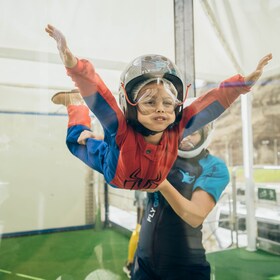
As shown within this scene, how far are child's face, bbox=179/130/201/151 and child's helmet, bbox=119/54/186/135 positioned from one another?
15 centimetres

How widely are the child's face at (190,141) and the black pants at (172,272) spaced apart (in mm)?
320

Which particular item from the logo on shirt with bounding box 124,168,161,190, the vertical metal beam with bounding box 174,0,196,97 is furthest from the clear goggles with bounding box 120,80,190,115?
the vertical metal beam with bounding box 174,0,196,97

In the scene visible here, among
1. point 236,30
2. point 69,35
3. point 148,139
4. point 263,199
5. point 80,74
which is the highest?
point 236,30

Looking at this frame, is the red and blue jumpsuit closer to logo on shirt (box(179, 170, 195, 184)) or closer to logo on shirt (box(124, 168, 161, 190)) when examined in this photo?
logo on shirt (box(124, 168, 161, 190))

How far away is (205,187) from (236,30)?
2.26ft

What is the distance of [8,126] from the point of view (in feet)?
2.98

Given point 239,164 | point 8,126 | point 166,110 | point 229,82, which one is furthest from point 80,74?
point 239,164

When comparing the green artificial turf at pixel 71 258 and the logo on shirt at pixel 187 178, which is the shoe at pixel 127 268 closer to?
the green artificial turf at pixel 71 258

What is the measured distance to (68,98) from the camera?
2.45 ft

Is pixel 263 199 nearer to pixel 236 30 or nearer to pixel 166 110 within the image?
pixel 236 30

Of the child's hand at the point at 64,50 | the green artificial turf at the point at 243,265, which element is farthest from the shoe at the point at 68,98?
the green artificial turf at the point at 243,265

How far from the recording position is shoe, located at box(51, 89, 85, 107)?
2.37 ft

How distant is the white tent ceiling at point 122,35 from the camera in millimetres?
839

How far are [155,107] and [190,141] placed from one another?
0.73 feet
